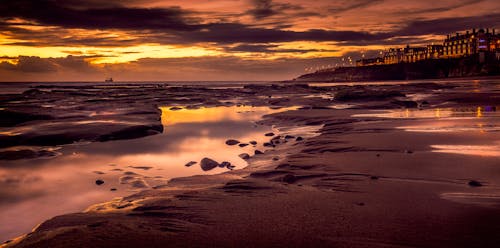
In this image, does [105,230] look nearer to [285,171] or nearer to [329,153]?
[285,171]

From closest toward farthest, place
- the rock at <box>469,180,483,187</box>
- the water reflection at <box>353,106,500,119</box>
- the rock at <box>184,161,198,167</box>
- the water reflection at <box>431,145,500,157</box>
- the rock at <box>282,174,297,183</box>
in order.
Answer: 1. the rock at <box>469,180,483,187</box>
2. the rock at <box>282,174,297,183</box>
3. the water reflection at <box>431,145,500,157</box>
4. the rock at <box>184,161,198,167</box>
5. the water reflection at <box>353,106,500,119</box>

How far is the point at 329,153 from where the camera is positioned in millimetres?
7266

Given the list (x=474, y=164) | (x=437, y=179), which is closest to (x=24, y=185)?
(x=437, y=179)

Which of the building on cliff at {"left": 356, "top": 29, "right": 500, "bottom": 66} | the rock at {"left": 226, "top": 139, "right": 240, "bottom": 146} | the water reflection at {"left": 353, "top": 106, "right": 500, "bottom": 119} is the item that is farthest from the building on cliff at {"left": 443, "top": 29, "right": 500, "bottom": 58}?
the rock at {"left": 226, "top": 139, "right": 240, "bottom": 146}

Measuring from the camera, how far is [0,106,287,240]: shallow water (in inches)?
189

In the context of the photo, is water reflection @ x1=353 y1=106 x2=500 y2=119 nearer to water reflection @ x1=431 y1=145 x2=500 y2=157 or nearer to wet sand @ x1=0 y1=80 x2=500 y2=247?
water reflection @ x1=431 y1=145 x2=500 y2=157

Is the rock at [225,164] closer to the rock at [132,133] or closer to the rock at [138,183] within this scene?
the rock at [138,183]

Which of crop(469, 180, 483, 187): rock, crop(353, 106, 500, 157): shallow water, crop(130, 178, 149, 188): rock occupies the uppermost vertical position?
crop(469, 180, 483, 187): rock

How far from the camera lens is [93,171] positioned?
6.85 meters

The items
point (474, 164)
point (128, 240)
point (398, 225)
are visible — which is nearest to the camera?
point (128, 240)

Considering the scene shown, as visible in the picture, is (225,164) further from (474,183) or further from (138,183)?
(474,183)

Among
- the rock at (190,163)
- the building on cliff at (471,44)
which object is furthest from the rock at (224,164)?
the building on cliff at (471,44)

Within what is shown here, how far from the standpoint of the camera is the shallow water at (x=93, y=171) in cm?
479

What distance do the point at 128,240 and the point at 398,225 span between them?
90.0 inches
